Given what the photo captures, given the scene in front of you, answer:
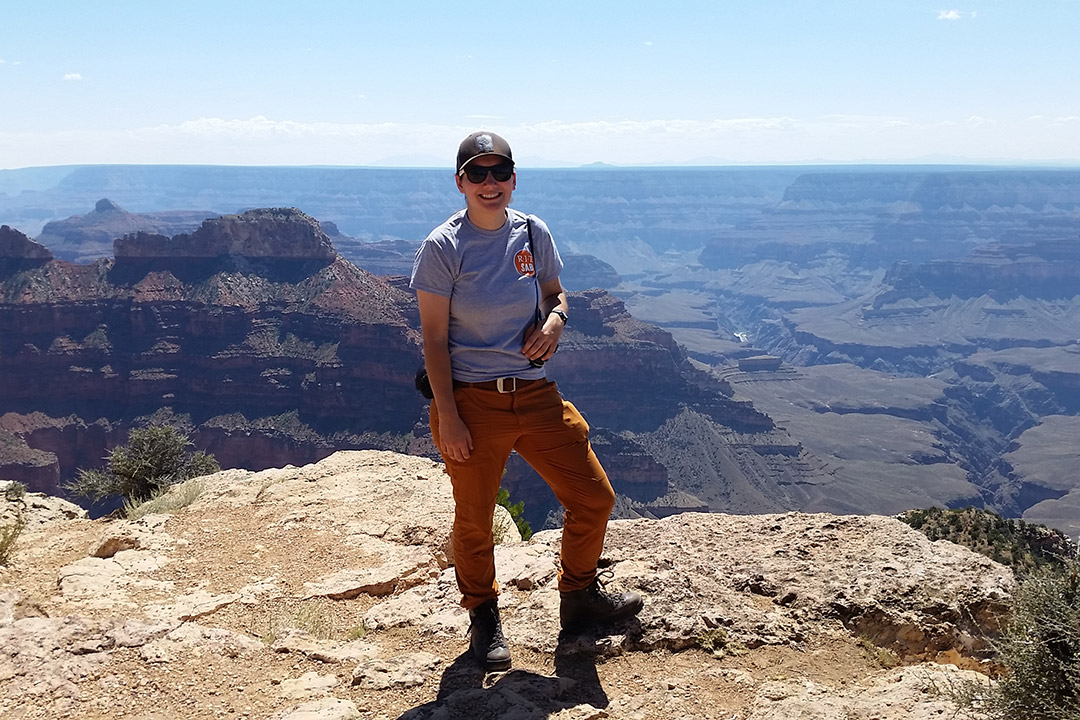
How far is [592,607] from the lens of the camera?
14.1 ft

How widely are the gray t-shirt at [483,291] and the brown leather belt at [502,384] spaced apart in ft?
0.08

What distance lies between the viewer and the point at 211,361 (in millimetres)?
55094

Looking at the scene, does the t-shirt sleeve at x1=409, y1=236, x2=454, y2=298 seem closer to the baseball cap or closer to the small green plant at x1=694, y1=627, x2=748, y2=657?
the baseball cap

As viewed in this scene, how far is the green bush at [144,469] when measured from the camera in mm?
9758

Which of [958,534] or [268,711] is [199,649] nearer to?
[268,711]

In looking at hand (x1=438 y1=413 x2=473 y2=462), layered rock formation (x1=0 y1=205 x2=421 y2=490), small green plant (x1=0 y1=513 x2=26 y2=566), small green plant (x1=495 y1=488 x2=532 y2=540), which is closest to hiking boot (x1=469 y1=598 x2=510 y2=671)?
hand (x1=438 y1=413 x2=473 y2=462)

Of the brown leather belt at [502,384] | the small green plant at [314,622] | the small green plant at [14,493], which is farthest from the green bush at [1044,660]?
the small green plant at [14,493]

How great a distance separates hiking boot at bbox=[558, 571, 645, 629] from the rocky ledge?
0.31 feet

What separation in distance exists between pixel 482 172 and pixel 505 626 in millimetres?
2609

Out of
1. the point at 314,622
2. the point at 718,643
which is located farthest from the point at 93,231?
the point at 718,643

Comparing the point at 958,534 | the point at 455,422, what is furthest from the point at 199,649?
the point at 958,534

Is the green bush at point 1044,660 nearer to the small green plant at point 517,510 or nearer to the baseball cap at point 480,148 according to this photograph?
the baseball cap at point 480,148

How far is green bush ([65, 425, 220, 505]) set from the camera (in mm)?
9758

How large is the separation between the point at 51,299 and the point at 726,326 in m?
158
